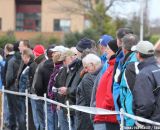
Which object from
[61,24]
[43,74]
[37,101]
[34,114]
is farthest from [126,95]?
[61,24]

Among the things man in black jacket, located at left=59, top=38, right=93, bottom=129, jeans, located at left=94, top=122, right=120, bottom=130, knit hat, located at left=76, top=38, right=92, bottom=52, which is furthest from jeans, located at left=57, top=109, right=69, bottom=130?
jeans, located at left=94, top=122, right=120, bottom=130

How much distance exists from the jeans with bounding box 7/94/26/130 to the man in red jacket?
5.38 m

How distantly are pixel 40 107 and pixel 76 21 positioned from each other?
51.6 meters

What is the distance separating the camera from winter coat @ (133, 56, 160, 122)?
6.96m

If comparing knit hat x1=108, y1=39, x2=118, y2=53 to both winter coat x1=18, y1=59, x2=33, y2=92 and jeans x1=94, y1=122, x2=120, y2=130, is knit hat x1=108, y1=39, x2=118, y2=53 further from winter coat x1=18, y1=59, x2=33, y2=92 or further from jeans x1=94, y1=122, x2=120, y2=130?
winter coat x1=18, y1=59, x2=33, y2=92

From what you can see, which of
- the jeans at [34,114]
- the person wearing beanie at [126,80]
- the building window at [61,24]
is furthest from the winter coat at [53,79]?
the building window at [61,24]

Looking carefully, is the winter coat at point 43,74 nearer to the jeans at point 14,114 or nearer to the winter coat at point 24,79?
the winter coat at point 24,79

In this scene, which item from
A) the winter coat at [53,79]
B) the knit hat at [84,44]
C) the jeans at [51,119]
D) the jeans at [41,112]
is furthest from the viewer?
the jeans at [41,112]

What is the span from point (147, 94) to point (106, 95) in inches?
48.1

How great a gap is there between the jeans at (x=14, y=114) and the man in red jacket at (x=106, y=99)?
538cm

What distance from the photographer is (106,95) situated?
26.5ft

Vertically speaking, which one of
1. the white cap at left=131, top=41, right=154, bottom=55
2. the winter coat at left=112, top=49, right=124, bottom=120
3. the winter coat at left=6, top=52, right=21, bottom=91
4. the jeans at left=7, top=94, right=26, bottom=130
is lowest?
the jeans at left=7, top=94, right=26, bottom=130

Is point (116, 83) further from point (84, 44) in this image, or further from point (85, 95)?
point (84, 44)

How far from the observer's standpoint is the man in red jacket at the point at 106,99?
8016mm
